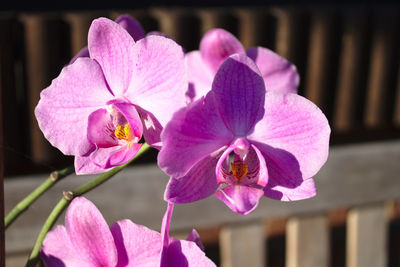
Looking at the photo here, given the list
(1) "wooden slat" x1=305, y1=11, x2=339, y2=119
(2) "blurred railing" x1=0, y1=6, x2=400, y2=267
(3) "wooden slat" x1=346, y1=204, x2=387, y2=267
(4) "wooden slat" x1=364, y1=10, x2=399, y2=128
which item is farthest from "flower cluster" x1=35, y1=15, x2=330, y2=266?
(4) "wooden slat" x1=364, y1=10, x2=399, y2=128

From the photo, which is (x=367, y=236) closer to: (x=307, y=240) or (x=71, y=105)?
(x=307, y=240)

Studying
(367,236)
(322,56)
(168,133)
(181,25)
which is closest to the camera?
(168,133)

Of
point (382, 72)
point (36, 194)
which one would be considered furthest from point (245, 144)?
point (382, 72)

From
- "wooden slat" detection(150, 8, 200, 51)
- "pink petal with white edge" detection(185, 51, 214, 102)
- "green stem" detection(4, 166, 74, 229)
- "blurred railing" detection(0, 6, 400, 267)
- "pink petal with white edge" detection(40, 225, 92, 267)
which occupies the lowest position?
"blurred railing" detection(0, 6, 400, 267)

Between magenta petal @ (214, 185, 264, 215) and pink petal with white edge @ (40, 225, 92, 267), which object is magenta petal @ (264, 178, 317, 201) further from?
pink petal with white edge @ (40, 225, 92, 267)

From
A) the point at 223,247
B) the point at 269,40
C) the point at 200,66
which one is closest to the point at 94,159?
the point at 200,66

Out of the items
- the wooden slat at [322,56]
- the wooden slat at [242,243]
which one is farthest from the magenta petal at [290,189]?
the wooden slat at [322,56]

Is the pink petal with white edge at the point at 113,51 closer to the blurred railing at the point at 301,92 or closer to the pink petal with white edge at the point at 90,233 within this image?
the pink petal with white edge at the point at 90,233
